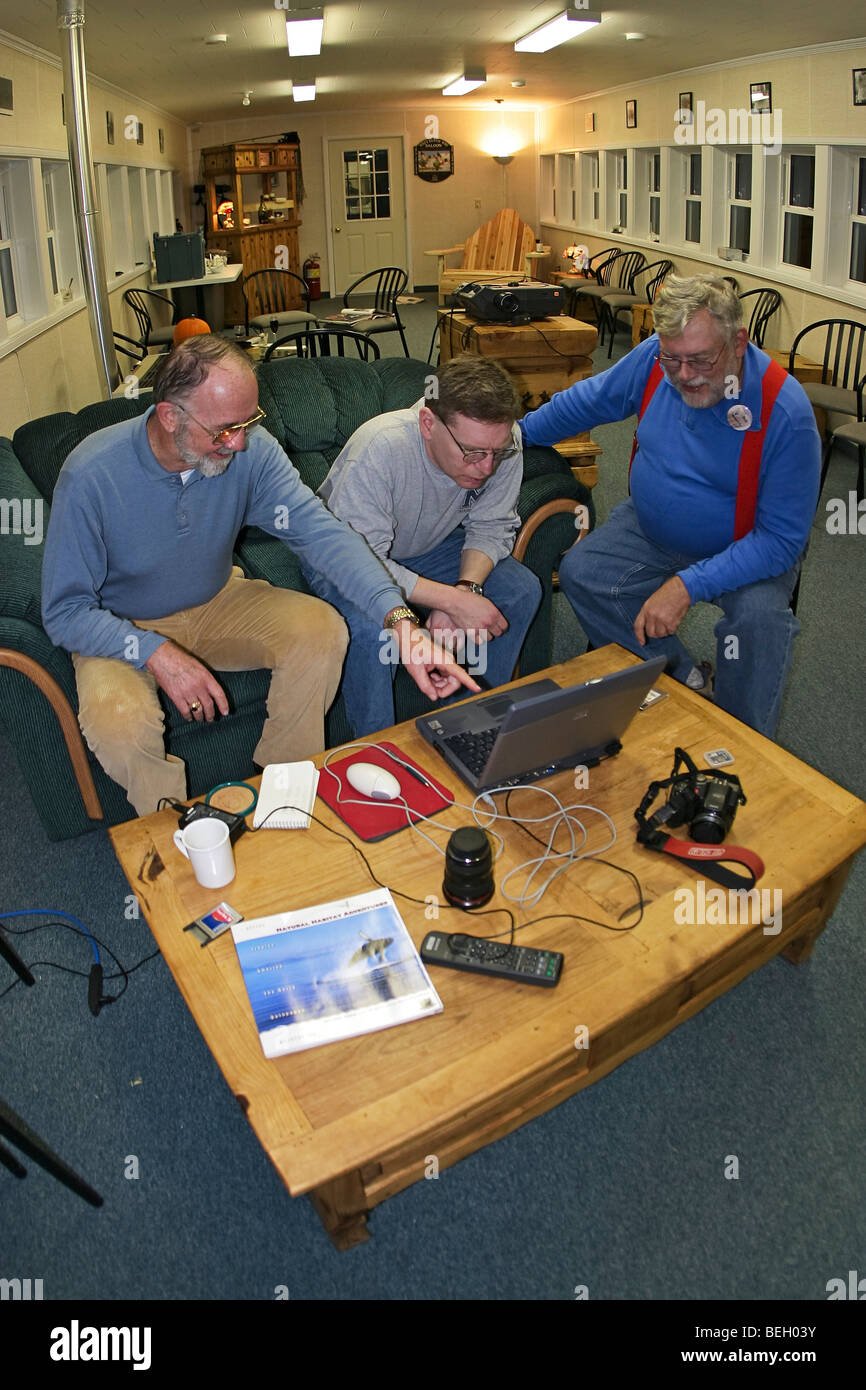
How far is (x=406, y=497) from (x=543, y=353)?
145cm

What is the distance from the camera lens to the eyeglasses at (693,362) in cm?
216

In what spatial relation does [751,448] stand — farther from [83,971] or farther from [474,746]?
[83,971]

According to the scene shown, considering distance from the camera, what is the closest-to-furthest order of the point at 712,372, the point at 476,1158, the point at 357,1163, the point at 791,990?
the point at 357,1163
the point at 476,1158
the point at 791,990
the point at 712,372

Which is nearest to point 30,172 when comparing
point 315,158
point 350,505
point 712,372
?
point 350,505

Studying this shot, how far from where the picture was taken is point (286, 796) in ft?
5.56

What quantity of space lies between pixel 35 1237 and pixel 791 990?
1447 millimetres

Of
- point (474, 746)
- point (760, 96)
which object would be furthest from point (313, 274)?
point (474, 746)

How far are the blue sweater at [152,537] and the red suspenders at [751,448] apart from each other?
0.92m

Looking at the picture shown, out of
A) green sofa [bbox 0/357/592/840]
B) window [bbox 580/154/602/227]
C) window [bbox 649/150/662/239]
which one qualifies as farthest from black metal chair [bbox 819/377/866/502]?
window [bbox 580/154/602/227]

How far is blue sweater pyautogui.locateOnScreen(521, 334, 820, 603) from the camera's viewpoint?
2.23m

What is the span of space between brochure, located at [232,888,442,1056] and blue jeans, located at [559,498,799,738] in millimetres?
1312

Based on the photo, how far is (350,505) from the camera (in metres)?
2.33

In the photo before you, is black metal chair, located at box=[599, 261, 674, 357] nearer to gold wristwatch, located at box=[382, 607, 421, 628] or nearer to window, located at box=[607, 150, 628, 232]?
window, located at box=[607, 150, 628, 232]
